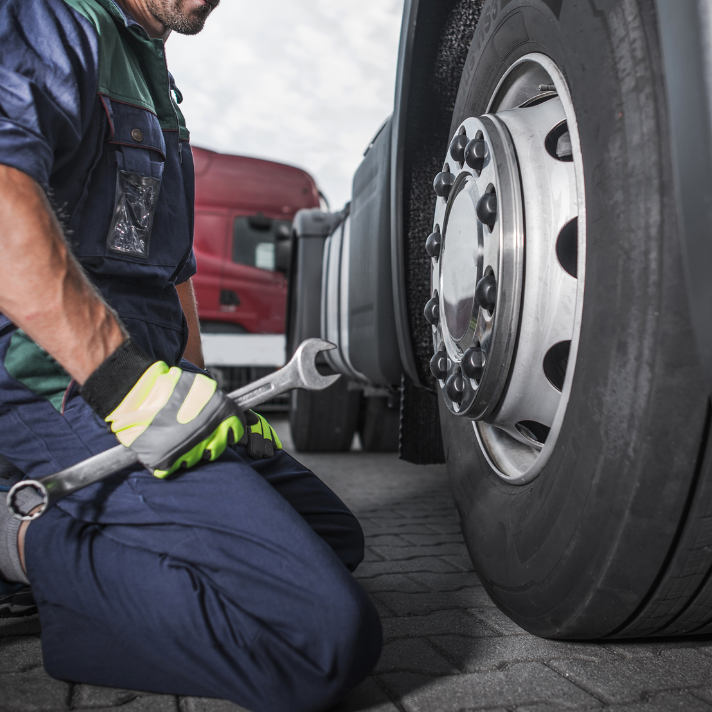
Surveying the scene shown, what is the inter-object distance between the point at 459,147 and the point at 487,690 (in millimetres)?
953

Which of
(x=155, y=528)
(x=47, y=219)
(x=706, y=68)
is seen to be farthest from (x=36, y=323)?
(x=706, y=68)

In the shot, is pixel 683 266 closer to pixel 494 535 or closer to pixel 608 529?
pixel 608 529

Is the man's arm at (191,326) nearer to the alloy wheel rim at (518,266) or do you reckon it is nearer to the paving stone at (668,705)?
the alloy wheel rim at (518,266)

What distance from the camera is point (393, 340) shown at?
1730 millimetres

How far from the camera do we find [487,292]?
1099mm

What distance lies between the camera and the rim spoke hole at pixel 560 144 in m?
1.12

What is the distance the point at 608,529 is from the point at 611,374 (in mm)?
199

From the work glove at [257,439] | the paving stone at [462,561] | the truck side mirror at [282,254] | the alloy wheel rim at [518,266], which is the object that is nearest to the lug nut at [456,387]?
the alloy wheel rim at [518,266]

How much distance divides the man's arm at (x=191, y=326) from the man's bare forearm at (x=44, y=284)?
68cm

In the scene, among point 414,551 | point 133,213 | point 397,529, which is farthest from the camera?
point 397,529

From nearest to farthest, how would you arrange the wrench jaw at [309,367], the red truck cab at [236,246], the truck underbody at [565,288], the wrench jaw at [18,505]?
the truck underbody at [565,288]
the wrench jaw at [18,505]
the wrench jaw at [309,367]
the red truck cab at [236,246]

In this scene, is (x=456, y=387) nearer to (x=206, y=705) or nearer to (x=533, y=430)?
(x=533, y=430)

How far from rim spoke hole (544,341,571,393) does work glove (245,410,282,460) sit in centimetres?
58

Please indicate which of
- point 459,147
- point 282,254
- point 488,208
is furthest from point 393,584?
point 282,254
